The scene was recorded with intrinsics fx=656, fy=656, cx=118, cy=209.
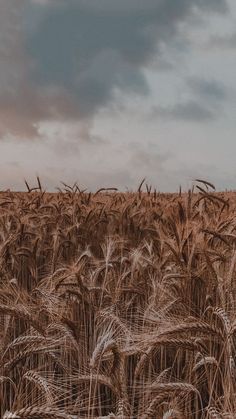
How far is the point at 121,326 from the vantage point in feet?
9.30

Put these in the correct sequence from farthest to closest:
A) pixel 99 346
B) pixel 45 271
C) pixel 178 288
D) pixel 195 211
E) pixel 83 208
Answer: pixel 83 208 → pixel 195 211 → pixel 45 271 → pixel 178 288 → pixel 99 346

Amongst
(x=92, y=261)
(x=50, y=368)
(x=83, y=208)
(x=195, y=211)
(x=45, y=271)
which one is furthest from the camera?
(x=83, y=208)

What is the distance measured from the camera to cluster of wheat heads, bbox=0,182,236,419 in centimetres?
242

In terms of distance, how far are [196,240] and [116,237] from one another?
206 cm

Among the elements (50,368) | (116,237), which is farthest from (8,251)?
(50,368)

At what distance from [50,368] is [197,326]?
152 centimetres

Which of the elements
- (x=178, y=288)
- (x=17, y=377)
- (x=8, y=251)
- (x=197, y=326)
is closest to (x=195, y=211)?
(x=8, y=251)

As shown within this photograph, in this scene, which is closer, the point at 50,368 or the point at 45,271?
the point at 50,368

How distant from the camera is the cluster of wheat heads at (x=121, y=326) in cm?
242

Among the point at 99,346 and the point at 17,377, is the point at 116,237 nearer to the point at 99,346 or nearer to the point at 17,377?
the point at 17,377

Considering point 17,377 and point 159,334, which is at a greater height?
point 159,334

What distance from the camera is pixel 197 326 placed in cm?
241

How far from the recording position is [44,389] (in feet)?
7.94

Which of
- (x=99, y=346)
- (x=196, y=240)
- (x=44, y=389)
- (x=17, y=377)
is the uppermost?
(x=196, y=240)
